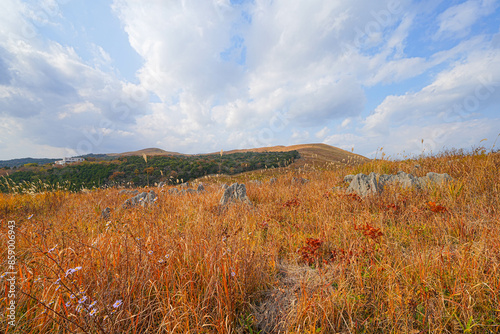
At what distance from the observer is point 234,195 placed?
19.8 feet

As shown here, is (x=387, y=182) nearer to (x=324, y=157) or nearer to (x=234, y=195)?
(x=234, y=195)

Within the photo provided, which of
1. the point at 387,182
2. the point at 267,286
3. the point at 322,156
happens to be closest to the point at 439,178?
the point at 387,182

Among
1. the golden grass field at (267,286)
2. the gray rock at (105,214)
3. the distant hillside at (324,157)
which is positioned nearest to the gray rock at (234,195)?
the golden grass field at (267,286)

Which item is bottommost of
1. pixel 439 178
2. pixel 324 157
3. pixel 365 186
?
pixel 365 186

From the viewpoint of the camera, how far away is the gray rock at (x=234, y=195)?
571 cm

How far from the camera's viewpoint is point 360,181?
573 centimetres

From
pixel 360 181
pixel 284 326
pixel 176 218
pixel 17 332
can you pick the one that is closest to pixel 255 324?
pixel 284 326

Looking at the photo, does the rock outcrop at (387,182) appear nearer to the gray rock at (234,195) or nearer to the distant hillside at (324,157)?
the gray rock at (234,195)

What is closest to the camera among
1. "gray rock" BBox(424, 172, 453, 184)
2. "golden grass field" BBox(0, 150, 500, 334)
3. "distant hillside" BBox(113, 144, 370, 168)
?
"golden grass field" BBox(0, 150, 500, 334)

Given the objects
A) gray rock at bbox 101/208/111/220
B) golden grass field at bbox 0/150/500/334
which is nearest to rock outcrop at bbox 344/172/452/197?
golden grass field at bbox 0/150/500/334

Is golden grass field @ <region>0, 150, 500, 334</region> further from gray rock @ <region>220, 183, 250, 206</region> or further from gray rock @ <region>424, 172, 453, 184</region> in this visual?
gray rock @ <region>220, 183, 250, 206</region>

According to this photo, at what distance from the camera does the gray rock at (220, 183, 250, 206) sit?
5.71 metres

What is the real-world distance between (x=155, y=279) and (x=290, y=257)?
1.76 meters

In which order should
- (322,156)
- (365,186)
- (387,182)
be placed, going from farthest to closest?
(322,156) < (387,182) < (365,186)
